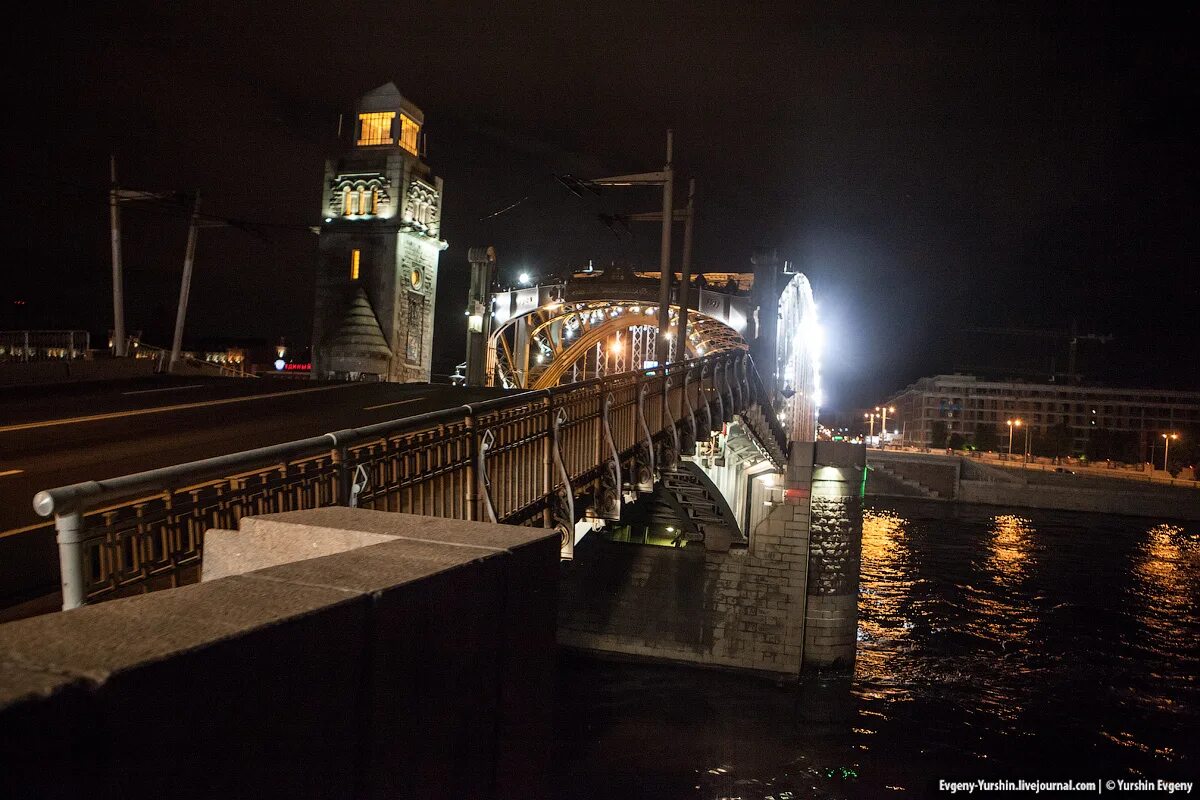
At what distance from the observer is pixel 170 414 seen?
14523mm

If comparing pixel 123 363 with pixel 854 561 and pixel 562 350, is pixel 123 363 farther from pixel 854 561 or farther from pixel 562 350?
pixel 562 350

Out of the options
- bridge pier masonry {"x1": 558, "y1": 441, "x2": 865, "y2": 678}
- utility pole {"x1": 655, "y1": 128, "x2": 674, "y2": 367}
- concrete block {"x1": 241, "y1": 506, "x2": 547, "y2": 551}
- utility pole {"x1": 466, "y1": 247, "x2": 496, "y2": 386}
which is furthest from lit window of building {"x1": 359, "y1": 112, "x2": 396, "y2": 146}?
concrete block {"x1": 241, "y1": 506, "x2": 547, "y2": 551}

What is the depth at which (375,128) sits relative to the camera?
40.9 meters

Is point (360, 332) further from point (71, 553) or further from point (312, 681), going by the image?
point (312, 681)

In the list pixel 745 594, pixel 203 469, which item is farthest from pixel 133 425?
pixel 745 594

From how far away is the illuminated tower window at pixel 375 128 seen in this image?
40594mm


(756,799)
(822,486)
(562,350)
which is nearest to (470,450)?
(756,799)

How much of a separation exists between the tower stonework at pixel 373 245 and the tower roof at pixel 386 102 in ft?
0.16

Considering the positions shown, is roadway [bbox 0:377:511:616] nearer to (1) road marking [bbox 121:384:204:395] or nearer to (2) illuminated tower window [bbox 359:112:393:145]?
(1) road marking [bbox 121:384:204:395]

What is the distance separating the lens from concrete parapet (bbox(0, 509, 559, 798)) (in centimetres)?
138

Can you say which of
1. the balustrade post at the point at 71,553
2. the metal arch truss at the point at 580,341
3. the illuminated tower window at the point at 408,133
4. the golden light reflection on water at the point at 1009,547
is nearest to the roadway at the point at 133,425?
the balustrade post at the point at 71,553

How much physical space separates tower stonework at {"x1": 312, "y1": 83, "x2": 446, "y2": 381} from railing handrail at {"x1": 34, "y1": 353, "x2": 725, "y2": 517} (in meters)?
32.6

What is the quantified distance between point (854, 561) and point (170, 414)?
19.0m

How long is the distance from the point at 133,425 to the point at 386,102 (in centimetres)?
3161
